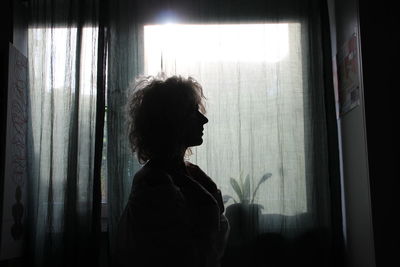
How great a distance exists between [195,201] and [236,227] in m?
1.09

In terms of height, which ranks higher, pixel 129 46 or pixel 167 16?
pixel 167 16

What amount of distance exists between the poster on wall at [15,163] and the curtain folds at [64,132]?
0.25 ft

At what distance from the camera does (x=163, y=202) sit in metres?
0.97

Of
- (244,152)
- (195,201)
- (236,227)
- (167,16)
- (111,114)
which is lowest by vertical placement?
(236,227)

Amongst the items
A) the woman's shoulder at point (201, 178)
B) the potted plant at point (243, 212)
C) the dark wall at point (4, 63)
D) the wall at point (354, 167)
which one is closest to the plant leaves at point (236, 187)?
the potted plant at point (243, 212)

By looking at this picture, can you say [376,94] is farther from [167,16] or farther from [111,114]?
[111,114]

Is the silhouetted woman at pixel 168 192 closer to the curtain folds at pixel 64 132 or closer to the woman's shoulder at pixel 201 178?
the woman's shoulder at pixel 201 178

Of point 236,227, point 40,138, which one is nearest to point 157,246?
point 236,227

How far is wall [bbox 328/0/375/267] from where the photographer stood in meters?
1.75

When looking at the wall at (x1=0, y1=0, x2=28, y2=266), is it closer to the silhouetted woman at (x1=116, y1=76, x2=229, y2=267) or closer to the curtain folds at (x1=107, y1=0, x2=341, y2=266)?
the curtain folds at (x1=107, y1=0, x2=341, y2=266)

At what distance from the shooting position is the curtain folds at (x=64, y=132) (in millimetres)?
2020

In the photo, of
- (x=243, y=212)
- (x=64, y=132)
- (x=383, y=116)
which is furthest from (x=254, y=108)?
(x=64, y=132)

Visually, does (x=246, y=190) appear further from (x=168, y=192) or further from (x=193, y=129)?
(x=168, y=192)

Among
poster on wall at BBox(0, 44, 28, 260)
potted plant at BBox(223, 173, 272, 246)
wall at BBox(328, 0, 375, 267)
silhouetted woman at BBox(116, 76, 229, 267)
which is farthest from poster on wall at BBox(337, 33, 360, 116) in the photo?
poster on wall at BBox(0, 44, 28, 260)
